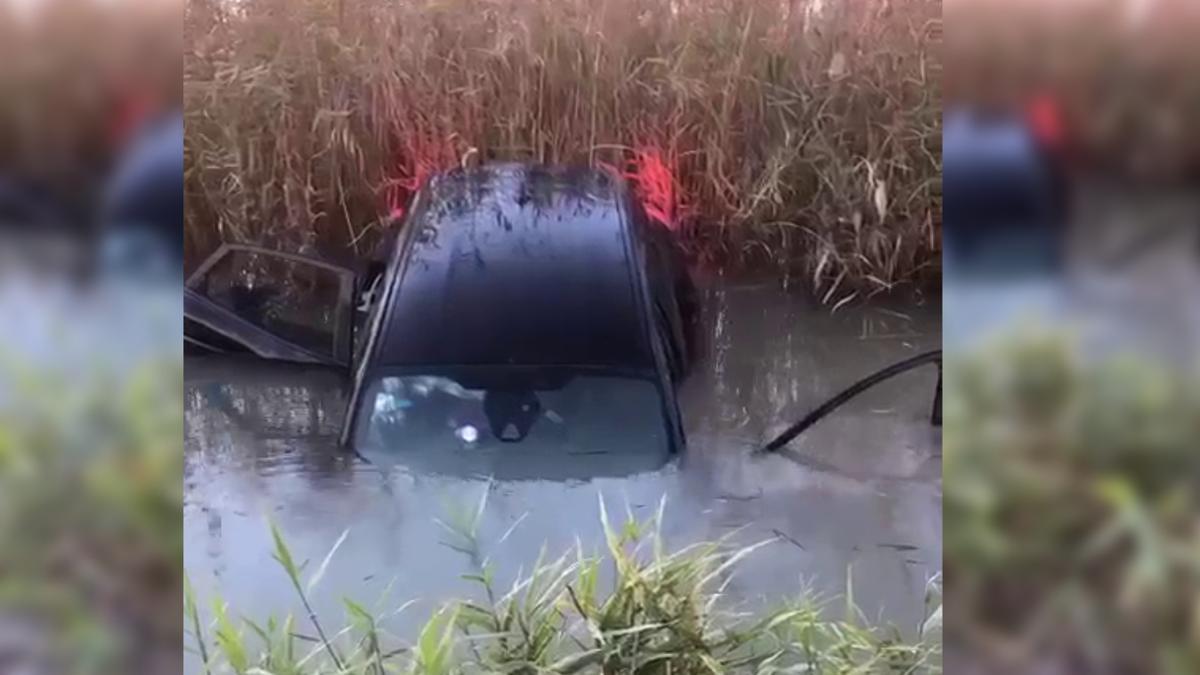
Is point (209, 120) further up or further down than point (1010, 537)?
further up

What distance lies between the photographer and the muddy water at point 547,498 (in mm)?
955

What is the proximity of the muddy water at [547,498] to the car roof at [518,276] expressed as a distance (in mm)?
90

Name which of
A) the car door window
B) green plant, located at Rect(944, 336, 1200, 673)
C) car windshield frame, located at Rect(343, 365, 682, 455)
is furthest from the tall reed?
green plant, located at Rect(944, 336, 1200, 673)

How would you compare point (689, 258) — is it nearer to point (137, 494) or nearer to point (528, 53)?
point (528, 53)

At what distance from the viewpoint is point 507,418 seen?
3.12 ft

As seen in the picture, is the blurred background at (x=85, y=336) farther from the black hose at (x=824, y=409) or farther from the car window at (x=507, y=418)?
the black hose at (x=824, y=409)

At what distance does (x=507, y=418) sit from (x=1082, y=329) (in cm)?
49

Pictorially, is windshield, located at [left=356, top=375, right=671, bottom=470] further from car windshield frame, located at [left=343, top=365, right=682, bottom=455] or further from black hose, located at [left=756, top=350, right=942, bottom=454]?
black hose, located at [left=756, top=350, right=942, bottom=454]

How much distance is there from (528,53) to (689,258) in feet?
0.81

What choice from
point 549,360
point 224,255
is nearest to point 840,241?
point 549,360

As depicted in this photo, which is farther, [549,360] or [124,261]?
[549,360]

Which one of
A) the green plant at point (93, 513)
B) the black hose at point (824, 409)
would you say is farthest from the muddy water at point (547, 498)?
the green plant at point (93, 513)

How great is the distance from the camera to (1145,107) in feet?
2.39

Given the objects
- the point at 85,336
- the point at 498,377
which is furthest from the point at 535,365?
the point at 85,336
